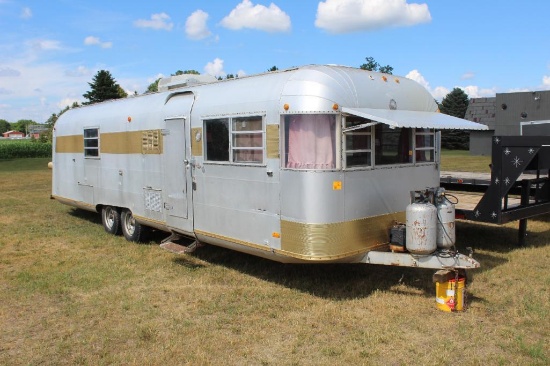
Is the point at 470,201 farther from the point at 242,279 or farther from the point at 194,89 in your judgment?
the point at 194,89

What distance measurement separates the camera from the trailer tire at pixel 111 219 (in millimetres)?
10218

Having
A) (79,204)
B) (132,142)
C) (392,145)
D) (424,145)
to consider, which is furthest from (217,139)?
(79,204)

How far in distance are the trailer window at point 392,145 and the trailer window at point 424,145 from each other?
0.20 metres

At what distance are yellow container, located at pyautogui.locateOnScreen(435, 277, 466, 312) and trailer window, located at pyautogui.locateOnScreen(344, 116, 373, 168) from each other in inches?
68.8

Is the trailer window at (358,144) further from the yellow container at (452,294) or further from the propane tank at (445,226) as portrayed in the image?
the yellow container at (452,294)

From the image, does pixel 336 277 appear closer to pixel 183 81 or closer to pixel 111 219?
pixel 183 81

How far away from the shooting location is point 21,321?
583cm

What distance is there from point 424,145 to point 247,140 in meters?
2.69

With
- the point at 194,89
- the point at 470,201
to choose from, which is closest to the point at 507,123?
the point at 470,201

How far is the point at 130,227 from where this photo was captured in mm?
9891

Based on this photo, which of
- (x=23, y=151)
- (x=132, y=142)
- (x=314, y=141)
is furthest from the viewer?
(x=23, y=151)

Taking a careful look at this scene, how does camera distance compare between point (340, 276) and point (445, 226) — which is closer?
point (445, 226)

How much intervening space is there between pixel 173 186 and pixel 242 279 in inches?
81.6

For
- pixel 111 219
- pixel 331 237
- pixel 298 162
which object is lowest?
pixel 111 219
